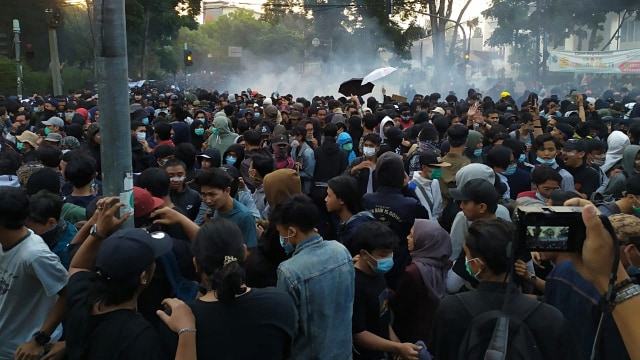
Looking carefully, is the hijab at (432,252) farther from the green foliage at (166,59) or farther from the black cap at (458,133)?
the green foliage at (166,59)

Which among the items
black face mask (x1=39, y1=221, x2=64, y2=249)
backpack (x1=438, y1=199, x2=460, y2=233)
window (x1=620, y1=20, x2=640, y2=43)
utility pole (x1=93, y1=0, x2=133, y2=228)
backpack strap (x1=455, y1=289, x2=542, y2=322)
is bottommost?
backpack (x1=438, y1=199, x2=460, y2=233)

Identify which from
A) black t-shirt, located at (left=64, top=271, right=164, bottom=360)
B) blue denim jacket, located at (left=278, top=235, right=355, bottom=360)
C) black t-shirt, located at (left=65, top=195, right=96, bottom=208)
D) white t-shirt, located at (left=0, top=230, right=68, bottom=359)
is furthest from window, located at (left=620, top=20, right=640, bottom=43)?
black t-shirt, located at (left=64, top=271, right=164, bottom=360)

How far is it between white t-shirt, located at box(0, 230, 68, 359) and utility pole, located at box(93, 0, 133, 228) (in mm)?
455

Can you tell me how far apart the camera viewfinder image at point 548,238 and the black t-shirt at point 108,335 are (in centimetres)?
164

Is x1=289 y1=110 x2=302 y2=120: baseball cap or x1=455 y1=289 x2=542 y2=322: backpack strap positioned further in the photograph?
x1=289 y1=110 x2=302 y2=120: baseball cap

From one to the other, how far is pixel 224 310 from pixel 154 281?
0.81 meters

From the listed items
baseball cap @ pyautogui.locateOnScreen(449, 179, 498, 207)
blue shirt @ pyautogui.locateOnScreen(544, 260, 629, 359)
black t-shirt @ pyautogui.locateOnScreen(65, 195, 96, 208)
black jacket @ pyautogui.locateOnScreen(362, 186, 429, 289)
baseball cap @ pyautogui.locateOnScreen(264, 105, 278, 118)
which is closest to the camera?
blue shirt @ pyautogui.locateOnScreen(544, 260, 629, 359)

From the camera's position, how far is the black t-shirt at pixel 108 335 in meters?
2.76

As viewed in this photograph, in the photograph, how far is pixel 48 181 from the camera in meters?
5.26

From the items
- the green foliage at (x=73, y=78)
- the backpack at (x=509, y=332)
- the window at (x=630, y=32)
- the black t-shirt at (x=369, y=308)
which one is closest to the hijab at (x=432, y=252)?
the black t-shirt at (x=369, y=308)

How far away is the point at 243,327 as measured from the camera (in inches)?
112

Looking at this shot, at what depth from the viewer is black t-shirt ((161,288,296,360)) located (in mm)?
2809

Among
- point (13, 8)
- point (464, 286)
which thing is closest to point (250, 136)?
point (464, 286)

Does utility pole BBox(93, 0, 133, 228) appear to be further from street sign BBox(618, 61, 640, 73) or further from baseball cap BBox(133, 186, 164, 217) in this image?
street sign BBox(618, 61, 640, 73)
